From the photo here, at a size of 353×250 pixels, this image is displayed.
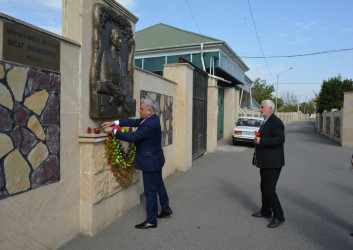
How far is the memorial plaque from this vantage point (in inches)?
103

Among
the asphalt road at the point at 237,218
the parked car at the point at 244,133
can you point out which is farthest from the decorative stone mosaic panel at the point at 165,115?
the parked car at the point at 244,133

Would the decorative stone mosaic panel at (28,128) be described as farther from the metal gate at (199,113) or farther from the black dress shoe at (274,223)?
the metal gate at (199,113)

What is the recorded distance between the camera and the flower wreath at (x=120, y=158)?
3904mm

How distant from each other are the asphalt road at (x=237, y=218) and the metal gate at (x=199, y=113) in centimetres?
182

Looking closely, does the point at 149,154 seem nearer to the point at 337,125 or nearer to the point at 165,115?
the point at 165,115

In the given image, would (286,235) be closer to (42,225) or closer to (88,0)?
(42,225)

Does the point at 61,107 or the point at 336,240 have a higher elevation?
the point at 61,107

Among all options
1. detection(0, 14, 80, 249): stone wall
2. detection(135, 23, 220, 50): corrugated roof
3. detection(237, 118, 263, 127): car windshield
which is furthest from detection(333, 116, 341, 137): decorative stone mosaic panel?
detection(0, 14, 80, 249): stone wall

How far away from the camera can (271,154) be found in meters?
4.13

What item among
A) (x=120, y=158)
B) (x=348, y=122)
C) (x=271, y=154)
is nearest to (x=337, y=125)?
(x=348, y=122)

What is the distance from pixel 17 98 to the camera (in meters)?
2.74

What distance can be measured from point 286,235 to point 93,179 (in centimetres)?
274

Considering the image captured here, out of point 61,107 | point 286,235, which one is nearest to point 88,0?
point 61,107

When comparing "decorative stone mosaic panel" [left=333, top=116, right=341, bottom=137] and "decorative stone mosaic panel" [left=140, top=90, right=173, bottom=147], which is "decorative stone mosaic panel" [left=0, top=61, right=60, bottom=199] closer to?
"decorative stone mosaic panel" [left=140, top=90, right=173, bottom=147]
